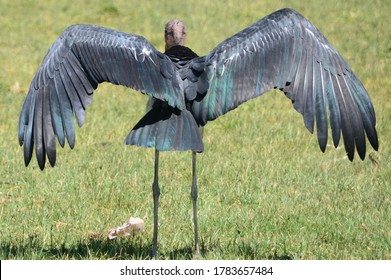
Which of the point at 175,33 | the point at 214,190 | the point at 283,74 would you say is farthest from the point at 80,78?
the point at 214,190

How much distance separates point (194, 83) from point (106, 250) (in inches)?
54.6

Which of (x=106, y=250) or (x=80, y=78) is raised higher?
(x=80, y=78)

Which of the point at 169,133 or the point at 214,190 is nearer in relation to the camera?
the point at 169,133

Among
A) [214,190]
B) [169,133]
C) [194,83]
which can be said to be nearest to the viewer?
[169,133]

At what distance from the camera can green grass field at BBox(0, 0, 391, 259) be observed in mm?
6875

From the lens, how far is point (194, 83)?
6184 mm

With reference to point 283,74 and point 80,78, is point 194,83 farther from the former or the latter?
point 80,78

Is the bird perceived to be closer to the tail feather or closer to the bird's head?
the tail feather

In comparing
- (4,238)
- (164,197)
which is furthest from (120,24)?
(4,238)

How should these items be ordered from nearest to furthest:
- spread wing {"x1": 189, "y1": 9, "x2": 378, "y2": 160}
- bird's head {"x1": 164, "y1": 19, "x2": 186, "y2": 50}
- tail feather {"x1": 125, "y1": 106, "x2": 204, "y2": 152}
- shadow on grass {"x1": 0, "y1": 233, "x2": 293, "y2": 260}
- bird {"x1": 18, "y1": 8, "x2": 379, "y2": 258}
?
tail feather {"x1": 125, "y1": 106, "x2": 204, "y2": 152} → bird {"x1": 18, "y1": 8, "x2": 379, "y2": 258} → spread wing {"x1": 189, "y1": 9, "x2": 378, "y2": 160} → shadow on grass {"x1": 0, "y1": 233, "x2": 293, "y2": 260} → bird's head {"x1": 164, "y1": 19, "x2": 186, "y2": 50}

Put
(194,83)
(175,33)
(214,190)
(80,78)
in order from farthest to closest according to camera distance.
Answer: (214,190), (175,33), (194,83), (80,78)

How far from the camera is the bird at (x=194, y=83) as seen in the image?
595 cm

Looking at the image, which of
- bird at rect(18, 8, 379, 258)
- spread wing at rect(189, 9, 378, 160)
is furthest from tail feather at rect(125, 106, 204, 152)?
spread wing at rect(189, 9, 378, 160)

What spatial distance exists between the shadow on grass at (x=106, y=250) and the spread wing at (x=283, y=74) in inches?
40.2
